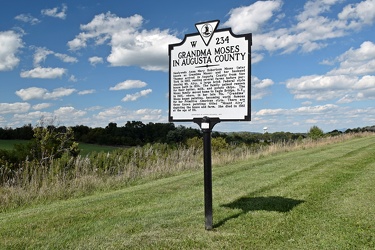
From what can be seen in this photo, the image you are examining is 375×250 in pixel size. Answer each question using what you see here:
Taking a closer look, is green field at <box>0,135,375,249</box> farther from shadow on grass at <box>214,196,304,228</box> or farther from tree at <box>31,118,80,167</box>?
tree at <box>31,118,80,167</box>

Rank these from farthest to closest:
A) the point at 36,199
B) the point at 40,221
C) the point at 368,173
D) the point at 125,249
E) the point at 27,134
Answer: the point at 27,134 → the point at 368,173 → the point at 36,199 → the point at 40,221 → the point at 125,249

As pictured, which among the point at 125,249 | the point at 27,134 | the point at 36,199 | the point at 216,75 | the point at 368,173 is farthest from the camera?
the point at 27,134

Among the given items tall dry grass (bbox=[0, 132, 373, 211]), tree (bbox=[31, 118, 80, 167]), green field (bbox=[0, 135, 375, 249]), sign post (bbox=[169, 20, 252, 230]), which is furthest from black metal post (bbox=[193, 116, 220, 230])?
tree (bbox=[31, 118, 80, 167])

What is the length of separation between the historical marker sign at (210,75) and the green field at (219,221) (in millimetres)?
1804

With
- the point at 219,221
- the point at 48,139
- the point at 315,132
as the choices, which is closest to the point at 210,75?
the point at 219,221

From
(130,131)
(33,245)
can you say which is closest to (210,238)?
(33,245)

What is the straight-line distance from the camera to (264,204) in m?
7.70

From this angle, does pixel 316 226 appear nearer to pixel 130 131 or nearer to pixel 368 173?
pixel 368 173

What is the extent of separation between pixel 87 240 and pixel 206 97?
286cm

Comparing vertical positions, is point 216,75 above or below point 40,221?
above

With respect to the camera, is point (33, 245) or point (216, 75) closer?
point (33, 245)

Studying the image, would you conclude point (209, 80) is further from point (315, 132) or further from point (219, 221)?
point (315, 132)

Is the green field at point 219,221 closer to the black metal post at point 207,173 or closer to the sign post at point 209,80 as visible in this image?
the black metal post at point 207,173

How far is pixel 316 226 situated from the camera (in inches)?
243
